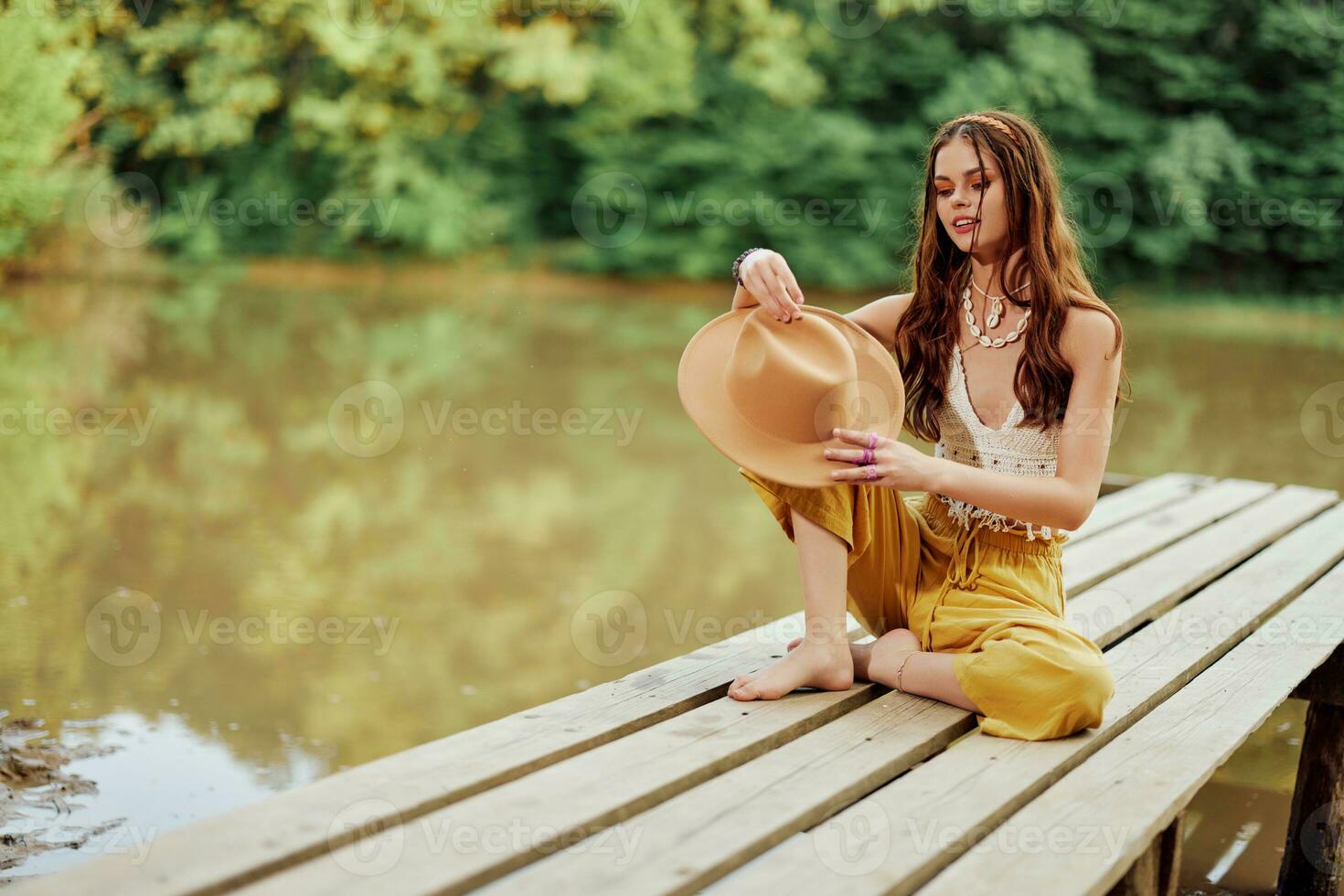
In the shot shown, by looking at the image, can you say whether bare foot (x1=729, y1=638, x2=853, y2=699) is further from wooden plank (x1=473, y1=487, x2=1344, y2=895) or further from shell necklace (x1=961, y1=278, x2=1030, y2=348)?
shell necklace (x1=961, y1=278, x2=1030, y2=348)

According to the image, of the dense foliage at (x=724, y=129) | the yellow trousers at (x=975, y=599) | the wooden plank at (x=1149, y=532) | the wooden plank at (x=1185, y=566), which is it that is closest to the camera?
the yellow trousers at (x=975, y=599)

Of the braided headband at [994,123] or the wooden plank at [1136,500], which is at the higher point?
the braided headband at [994,123]

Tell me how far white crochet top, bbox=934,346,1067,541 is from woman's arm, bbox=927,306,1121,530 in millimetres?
78

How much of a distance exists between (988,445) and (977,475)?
0.19 metres

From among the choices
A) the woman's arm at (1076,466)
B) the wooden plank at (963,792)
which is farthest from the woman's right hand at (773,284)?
the wooden plank at (963,792)

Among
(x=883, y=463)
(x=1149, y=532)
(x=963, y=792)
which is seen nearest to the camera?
(x=963, y=792)

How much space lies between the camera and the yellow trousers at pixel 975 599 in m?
1.97

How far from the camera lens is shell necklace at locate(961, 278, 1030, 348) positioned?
7.22 feet

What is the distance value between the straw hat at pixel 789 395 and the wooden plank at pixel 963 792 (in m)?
0.48

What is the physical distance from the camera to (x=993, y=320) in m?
2.24

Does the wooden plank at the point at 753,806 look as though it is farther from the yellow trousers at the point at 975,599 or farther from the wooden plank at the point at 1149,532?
the wooden plank at the point at 1149,532

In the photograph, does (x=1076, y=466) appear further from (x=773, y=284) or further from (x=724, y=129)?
(x=724, y=129)

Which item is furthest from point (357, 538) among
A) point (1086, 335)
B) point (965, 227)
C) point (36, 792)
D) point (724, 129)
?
point (724, 129)

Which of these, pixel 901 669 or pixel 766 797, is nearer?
pixel 766 797
